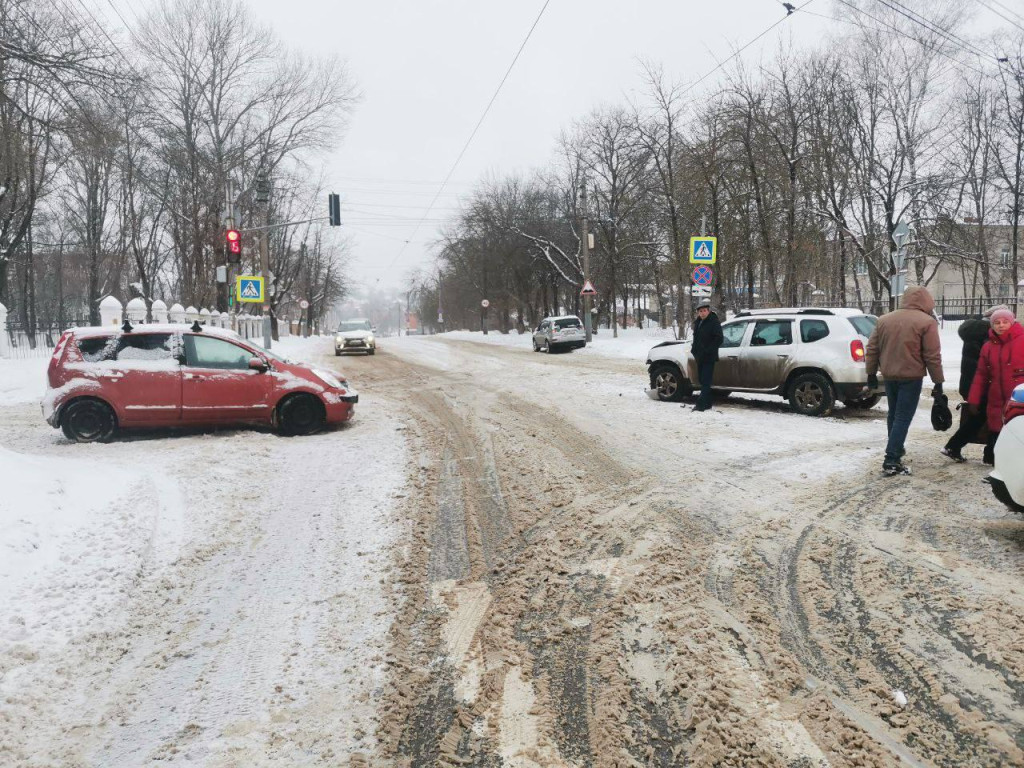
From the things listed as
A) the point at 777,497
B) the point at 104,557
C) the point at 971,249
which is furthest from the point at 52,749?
the point at 971,249

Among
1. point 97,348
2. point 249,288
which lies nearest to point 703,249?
point 249,288

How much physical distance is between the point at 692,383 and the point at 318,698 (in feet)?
31.1

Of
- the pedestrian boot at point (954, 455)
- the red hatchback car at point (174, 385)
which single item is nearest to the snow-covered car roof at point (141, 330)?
the red hatchback car at point (174, 385)

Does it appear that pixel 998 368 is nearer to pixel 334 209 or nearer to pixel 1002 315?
pixel 1002 315

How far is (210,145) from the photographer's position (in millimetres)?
33375

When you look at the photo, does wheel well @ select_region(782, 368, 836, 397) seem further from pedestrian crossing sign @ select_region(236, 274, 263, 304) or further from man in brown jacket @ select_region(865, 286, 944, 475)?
pedestrian crossing sign @ select_region(236, 274, 263, 304)

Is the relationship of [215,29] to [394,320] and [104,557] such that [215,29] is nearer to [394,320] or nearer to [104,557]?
[104,557]

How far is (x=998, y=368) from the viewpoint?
6.30 metres

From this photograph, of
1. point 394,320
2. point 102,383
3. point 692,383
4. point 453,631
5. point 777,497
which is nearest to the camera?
point 453,631

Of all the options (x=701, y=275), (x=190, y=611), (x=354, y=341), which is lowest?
(x=190, y=611)

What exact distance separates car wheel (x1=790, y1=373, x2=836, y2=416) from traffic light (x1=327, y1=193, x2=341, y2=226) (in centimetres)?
2014

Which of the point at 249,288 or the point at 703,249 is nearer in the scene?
the point at 703,249

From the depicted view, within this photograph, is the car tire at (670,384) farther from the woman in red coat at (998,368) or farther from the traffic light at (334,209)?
the traffic light at (334,209)

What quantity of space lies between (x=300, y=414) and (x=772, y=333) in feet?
24.0
